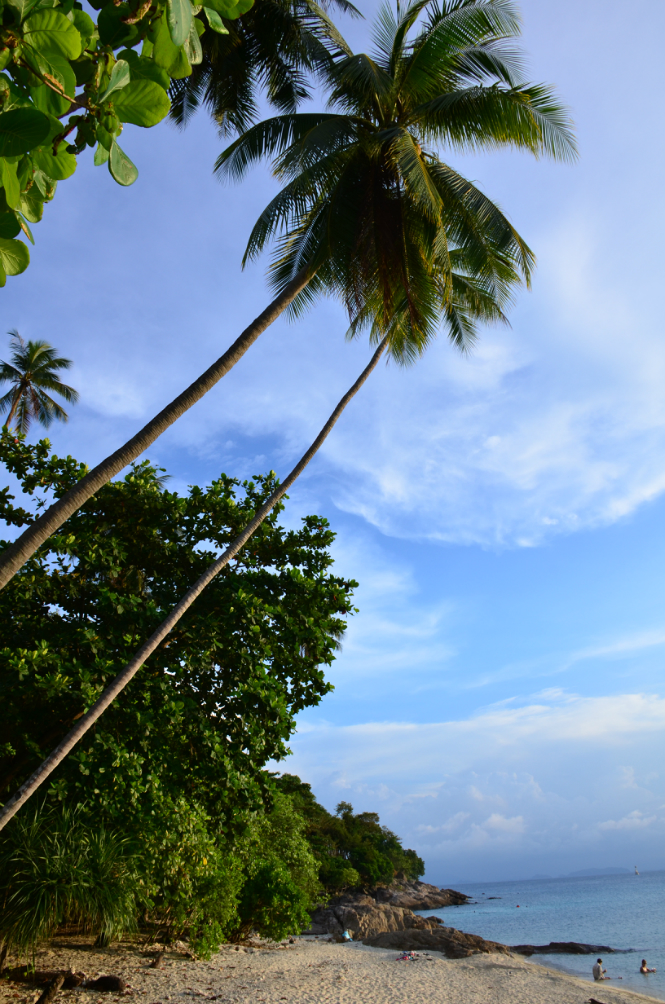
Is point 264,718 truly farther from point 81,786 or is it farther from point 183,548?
point 183,548

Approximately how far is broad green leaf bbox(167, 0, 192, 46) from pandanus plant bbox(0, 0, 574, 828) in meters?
6.59

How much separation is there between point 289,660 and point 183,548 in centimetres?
245

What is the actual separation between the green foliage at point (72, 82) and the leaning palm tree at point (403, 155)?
588 cm

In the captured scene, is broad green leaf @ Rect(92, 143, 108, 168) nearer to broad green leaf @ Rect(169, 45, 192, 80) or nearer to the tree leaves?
the tree leaves

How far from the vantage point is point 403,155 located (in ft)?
25.0

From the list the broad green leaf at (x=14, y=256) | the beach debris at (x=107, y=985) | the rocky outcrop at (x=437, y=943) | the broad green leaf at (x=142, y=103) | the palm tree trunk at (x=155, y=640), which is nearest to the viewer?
the broad green leaf at (x=142, y=103)

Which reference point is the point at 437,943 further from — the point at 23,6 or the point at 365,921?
the point at 23,6

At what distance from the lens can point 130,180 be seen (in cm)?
160

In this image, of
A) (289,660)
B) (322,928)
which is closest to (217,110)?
(289,660)

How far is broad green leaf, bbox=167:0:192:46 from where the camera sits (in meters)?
1.38

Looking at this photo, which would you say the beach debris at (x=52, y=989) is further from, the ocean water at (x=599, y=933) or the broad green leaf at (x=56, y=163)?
the ocean water at (x=599, y=933)

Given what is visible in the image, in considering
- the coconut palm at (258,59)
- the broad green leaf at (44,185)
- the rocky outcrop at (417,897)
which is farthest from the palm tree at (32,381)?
the rocky outcrop at (417,897)

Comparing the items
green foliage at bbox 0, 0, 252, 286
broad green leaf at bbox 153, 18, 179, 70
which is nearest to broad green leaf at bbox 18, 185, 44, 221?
green foliage at bbox 0, 0, 252, 286

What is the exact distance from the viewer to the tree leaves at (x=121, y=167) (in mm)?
1551
